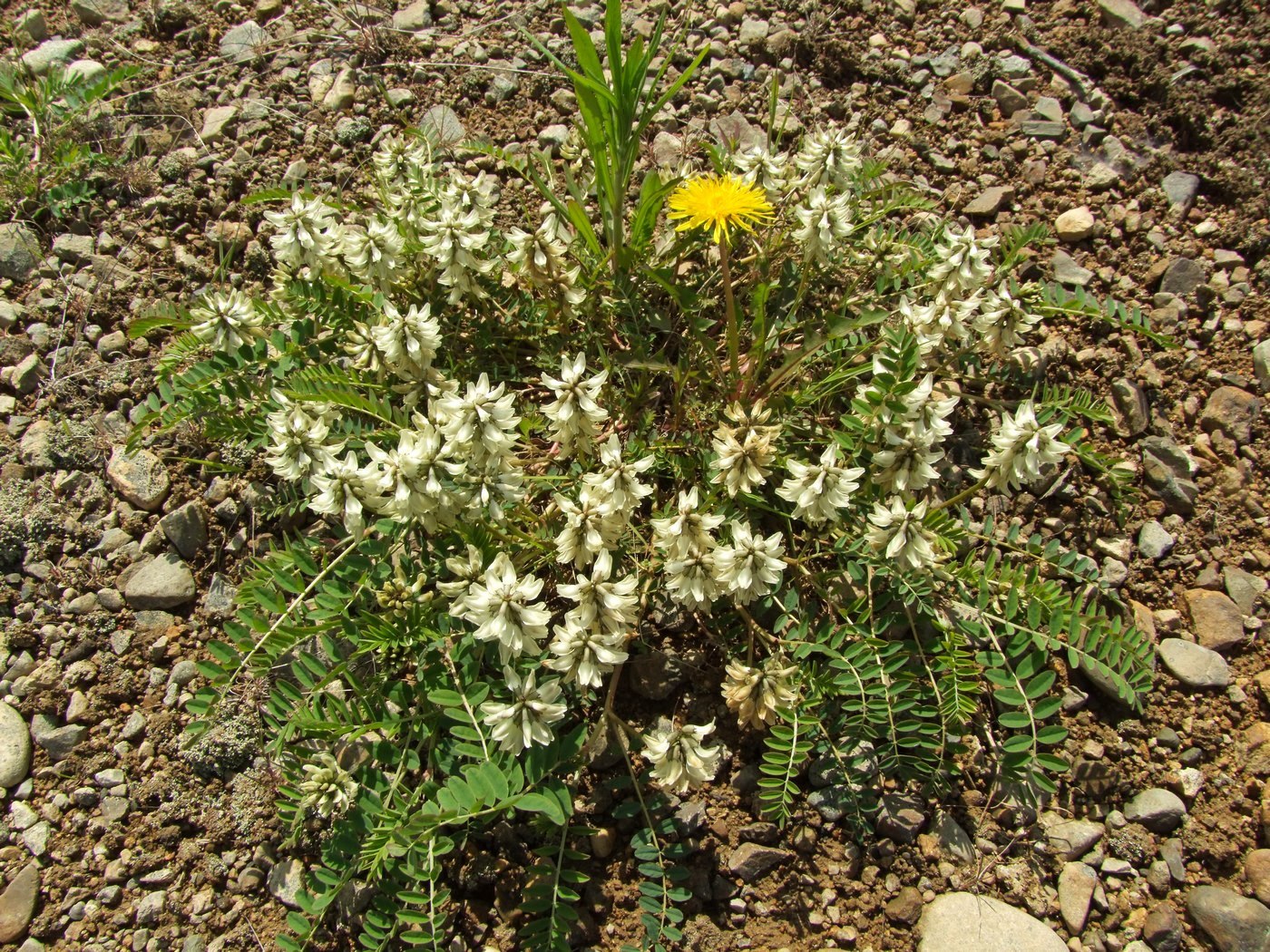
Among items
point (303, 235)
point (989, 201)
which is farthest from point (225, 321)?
point (989, 201)

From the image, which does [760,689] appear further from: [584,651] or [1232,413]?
[1232,413]

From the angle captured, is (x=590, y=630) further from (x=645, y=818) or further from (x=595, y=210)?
(x=595, y=210)

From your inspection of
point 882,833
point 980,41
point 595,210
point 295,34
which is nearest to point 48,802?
point 882,833

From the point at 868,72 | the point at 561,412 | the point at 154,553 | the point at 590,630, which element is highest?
the point at 868,72

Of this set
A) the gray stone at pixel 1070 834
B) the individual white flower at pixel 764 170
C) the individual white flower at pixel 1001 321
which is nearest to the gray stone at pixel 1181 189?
the individual white flower at pixel 1001 321

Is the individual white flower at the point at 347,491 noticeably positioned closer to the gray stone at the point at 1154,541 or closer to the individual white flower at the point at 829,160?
the individual white flower at the point at 829,160

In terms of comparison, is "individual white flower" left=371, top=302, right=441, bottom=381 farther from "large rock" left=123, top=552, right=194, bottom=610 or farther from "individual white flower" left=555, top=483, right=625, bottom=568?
"large rock" left=123, top=552, right=194, bottom=610
